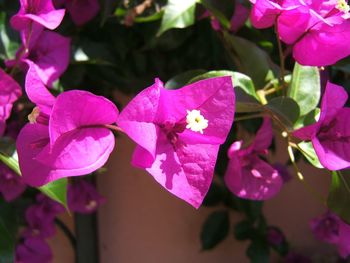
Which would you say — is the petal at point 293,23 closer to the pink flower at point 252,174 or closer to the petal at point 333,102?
the petal at point 333,102

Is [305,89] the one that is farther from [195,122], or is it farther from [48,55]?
[48,55]

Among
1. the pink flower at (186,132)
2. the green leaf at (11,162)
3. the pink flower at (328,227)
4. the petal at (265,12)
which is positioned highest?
the petal at (265,12)

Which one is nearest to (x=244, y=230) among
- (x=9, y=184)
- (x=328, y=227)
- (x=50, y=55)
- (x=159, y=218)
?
(x=159, y=218)

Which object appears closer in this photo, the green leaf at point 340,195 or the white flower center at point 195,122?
the white flower center at point 195,122

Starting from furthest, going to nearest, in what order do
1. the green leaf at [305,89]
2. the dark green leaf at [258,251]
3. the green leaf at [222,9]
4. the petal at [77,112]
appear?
the dark green leaf at [258,251]
the green leaf at [222,9]
the green leaf at [305,89]
the petal at [77,112]

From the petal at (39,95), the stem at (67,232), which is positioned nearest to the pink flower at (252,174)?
the petal at (39,95)

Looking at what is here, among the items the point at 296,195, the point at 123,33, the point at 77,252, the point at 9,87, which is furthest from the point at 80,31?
the point at 296,195
